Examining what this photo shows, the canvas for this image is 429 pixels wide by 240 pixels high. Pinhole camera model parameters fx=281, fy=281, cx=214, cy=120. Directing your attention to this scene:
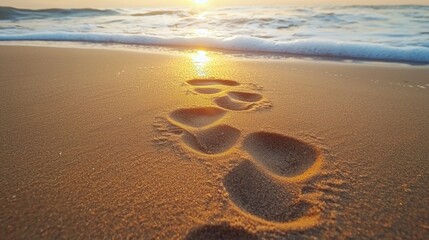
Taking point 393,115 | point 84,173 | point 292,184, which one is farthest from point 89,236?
point 393,115

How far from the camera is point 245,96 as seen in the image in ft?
6.93

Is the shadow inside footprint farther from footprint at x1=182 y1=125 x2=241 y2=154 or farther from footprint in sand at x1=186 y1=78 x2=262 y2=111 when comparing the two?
footprint in sand at x1=186 y1=78 x2=262 y2=111

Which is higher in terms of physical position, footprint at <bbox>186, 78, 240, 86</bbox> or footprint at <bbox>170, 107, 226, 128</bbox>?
footprint at <bbox>186, 78, 240, 86</bbox>

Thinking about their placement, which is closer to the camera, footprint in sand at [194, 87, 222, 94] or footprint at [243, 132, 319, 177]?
footprint at [243, 132, 319, 177]

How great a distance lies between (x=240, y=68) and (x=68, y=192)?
2.39 meters

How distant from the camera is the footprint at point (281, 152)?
1175 millimetres

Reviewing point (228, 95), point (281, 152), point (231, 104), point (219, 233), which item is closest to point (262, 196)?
point (219, 233)

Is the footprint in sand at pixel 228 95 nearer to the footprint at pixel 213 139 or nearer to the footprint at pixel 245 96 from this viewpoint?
the footprint at pixel 245 96

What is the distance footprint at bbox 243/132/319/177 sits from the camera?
1.17 meters

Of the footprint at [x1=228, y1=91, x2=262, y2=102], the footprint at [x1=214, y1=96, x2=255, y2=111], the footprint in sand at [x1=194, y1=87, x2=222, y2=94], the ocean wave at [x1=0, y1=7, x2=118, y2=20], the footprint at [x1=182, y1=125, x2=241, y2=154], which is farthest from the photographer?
the ocean wave at [x1=0, y1=7, x2=118, y2=20]

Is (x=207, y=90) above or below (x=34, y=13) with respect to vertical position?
below

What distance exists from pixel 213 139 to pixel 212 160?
213mm

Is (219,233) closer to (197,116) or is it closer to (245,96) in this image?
(197,116)

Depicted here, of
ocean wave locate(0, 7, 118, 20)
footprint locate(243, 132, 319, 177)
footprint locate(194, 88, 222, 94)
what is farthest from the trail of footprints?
ocean wave locate(0, 7, 118, 20)
